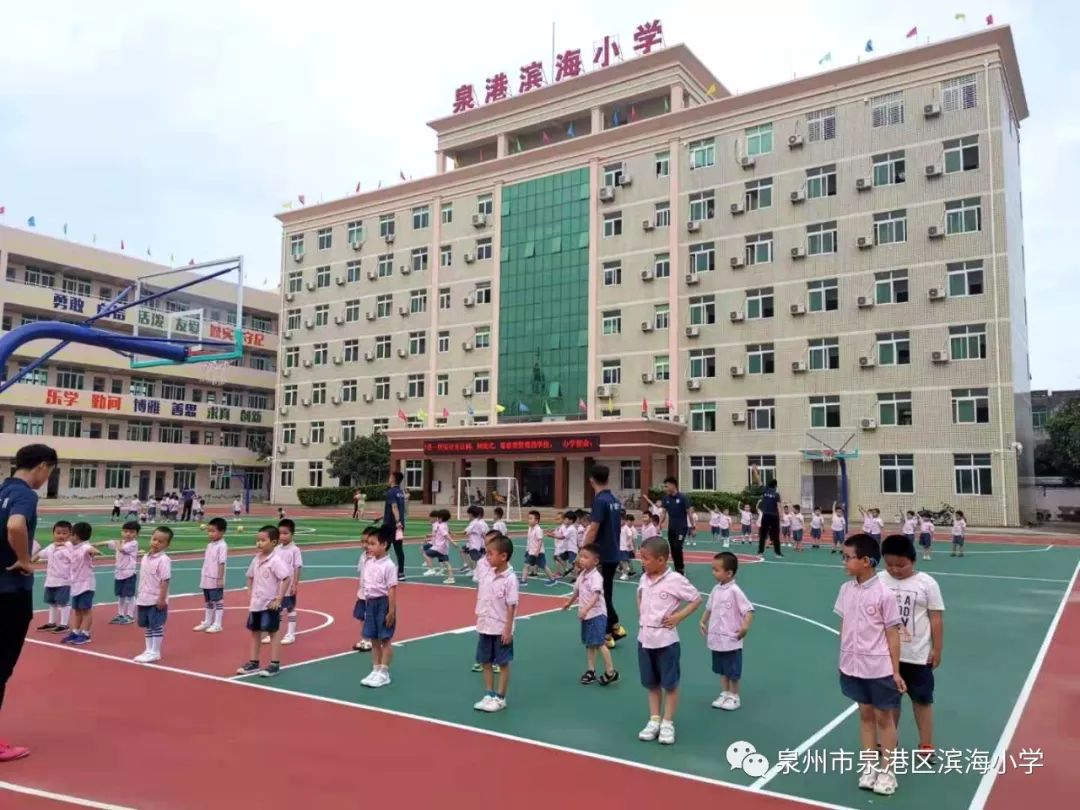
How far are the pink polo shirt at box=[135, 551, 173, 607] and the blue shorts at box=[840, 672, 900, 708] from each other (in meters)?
6.86

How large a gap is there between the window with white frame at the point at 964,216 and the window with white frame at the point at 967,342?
13.4 ft

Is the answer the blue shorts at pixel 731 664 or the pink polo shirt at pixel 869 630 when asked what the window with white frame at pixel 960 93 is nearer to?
the blue shorts at pixel 731 664

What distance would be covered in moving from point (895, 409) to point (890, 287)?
17.6 feet

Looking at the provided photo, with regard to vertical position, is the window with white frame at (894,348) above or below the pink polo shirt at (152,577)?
above

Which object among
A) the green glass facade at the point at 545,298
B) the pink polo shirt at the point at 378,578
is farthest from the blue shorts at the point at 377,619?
the green glass facade at the point at 545,298

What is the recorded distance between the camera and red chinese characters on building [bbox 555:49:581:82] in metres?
44.3

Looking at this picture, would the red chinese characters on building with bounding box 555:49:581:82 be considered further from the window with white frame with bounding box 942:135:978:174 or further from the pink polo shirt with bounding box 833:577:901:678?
the pink polo shirt with bounding box 833:577:901:678

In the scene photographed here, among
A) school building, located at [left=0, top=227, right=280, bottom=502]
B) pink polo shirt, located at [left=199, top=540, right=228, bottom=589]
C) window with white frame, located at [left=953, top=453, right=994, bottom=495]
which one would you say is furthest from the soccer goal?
pink polo shirt, located at [left=199, top=540, right=228, bottom=589]

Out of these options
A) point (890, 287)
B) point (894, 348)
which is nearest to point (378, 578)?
point (894, 348)

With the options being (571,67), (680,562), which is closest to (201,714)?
(680,562)

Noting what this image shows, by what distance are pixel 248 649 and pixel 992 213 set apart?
3389 cm

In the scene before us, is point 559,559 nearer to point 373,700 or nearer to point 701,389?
point 373,700

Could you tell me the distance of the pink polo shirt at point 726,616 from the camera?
6.71m

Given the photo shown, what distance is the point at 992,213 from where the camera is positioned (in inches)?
1278
